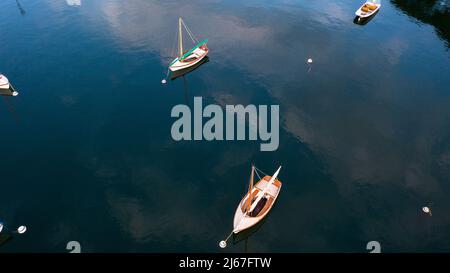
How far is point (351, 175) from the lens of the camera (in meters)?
76.4

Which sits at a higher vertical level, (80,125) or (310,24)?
(310,24)

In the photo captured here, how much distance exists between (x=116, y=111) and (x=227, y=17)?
79.8 m

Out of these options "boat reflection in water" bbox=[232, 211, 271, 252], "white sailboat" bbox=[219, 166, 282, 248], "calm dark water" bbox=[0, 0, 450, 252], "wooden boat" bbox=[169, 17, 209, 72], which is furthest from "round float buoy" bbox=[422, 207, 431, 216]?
"wooden boat" bbox=[169, 17, 209, 72]

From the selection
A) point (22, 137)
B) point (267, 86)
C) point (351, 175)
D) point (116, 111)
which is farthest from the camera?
point (267, 86)

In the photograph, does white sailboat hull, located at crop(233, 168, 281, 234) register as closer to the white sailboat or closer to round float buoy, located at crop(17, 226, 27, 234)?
the white sailboat

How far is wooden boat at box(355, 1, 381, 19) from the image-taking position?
443 ft

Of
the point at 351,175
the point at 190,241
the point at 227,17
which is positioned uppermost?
the point at 227,17

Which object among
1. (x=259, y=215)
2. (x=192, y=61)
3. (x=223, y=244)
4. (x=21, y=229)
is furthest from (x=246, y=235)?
(x=192, y=61)

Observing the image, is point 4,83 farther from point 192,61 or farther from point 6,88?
point 192,61

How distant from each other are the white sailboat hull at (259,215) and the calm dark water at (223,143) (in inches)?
113

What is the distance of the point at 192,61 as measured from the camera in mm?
109750

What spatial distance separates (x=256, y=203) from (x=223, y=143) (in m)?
24.0
